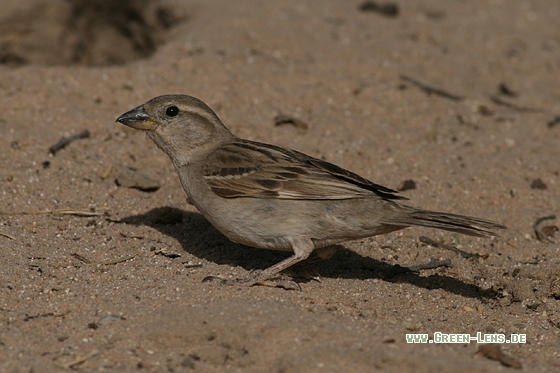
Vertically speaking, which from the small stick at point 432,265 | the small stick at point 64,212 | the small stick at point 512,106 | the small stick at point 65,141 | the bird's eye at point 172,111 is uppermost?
the bird's eye at point 172,111

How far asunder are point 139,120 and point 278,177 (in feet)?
4.96

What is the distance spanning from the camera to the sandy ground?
16.5 ft

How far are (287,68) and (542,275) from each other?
514 centimetres

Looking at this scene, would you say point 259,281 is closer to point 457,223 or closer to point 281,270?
point 281,270

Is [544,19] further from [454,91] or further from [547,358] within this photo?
[547,358]

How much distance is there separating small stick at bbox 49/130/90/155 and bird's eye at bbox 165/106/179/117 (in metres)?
1.85

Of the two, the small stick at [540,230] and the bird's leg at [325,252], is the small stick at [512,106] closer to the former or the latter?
the small stick at [540,230]

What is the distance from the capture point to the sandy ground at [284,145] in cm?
504

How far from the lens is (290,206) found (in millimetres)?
6297

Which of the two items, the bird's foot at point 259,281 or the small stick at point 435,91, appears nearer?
the bird's foot at point 259,281

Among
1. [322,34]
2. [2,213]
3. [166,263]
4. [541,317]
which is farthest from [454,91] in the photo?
[2,213]

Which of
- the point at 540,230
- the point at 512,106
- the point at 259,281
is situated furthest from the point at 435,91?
the point at 259,281

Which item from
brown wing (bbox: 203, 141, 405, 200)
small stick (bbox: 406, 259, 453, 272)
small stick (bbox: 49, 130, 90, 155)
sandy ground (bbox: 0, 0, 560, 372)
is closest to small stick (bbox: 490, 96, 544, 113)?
sandy ground (bbox: 0, 0, 560, 372)

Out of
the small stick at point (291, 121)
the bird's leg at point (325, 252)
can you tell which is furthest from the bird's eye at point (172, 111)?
the small stick at point (291, 121)
